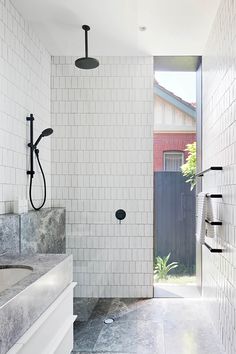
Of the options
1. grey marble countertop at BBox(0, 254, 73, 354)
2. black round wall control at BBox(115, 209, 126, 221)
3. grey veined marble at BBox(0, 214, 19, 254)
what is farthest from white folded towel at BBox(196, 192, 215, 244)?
grey veined marble at BBox(0, 214, 19, 254)

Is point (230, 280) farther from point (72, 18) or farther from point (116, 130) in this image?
point (72, 18)

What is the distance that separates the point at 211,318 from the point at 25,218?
5.78 ft

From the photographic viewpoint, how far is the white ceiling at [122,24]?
2.58m

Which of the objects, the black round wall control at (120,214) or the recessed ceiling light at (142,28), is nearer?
Result: the recessed ceiling light at (142,28)

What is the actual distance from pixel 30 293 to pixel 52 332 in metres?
0.39

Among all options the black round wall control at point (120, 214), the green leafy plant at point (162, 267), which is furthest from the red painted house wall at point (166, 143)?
the green leafy plant at point (162, 267)

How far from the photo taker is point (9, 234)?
7.09 feet

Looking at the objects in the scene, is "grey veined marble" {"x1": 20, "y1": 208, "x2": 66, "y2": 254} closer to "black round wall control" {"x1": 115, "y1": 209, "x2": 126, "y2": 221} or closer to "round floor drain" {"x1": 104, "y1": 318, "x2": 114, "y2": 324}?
"black round wall control" {"x1": 115, "y1": 209, "x2": 126, "y2": 221}

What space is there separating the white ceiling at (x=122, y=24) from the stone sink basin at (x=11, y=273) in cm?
192

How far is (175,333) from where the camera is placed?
270cm

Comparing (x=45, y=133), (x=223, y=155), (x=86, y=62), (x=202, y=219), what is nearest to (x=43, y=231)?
(x=45, y=133)

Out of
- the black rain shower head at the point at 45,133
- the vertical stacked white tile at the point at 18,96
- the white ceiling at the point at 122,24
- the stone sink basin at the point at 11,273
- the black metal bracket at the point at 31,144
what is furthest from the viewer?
the black rain shower head at the point at 45,133

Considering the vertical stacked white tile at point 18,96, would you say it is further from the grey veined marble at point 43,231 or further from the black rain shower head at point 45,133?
the grey veined marble at point 43,231

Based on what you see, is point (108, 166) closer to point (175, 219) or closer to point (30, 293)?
point (175, 219)
